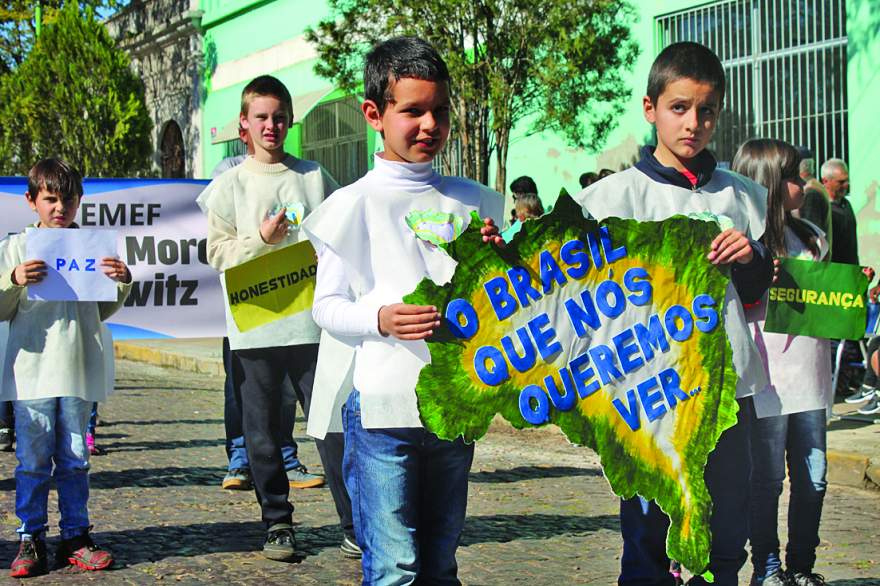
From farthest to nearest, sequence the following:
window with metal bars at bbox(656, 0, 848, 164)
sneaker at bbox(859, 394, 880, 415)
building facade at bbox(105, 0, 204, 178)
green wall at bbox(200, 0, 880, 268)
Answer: building facade at bbox(105, 0, 204, 178) < window with metal bars at bbox(656, 0, 848, 164) < green wall at bbox(200, 0, 880, 268) < sneaker at bbox(859, 394, 880, 415)

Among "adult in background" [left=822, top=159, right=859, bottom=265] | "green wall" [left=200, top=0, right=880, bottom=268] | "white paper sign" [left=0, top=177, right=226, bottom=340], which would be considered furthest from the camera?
"green wall" [left=200, top=0, right=880, bottom=268]

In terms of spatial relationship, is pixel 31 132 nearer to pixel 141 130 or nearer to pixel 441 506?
pixel 141 130

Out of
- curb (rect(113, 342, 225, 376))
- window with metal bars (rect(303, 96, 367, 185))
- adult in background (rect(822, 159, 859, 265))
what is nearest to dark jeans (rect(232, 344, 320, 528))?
adult in background (rect(822, 159, 859, 265))

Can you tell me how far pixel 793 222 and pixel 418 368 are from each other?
2.08 metres

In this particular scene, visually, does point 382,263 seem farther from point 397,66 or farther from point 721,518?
point 721,518

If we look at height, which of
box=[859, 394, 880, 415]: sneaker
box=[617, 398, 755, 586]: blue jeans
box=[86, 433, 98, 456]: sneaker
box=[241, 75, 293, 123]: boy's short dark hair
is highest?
box=[241, 75, 293, 123]: boy's short dark hair

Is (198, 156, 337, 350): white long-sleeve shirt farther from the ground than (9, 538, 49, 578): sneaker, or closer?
farther from the ground

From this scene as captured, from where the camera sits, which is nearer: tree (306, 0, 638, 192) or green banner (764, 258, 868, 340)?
green banner (764, 258, 868, 340)

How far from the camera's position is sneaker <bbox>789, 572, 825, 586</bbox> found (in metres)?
5.12

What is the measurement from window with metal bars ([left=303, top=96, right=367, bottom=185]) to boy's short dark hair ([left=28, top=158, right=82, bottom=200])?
1456 cm

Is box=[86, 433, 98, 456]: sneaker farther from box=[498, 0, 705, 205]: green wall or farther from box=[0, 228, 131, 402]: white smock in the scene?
box=[498, 0, 705, 205]: green wall

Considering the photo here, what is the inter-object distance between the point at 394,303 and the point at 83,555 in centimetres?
277

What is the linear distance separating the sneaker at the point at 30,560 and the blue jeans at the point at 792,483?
2842mm

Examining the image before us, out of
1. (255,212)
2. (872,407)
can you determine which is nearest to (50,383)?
(255,212)
